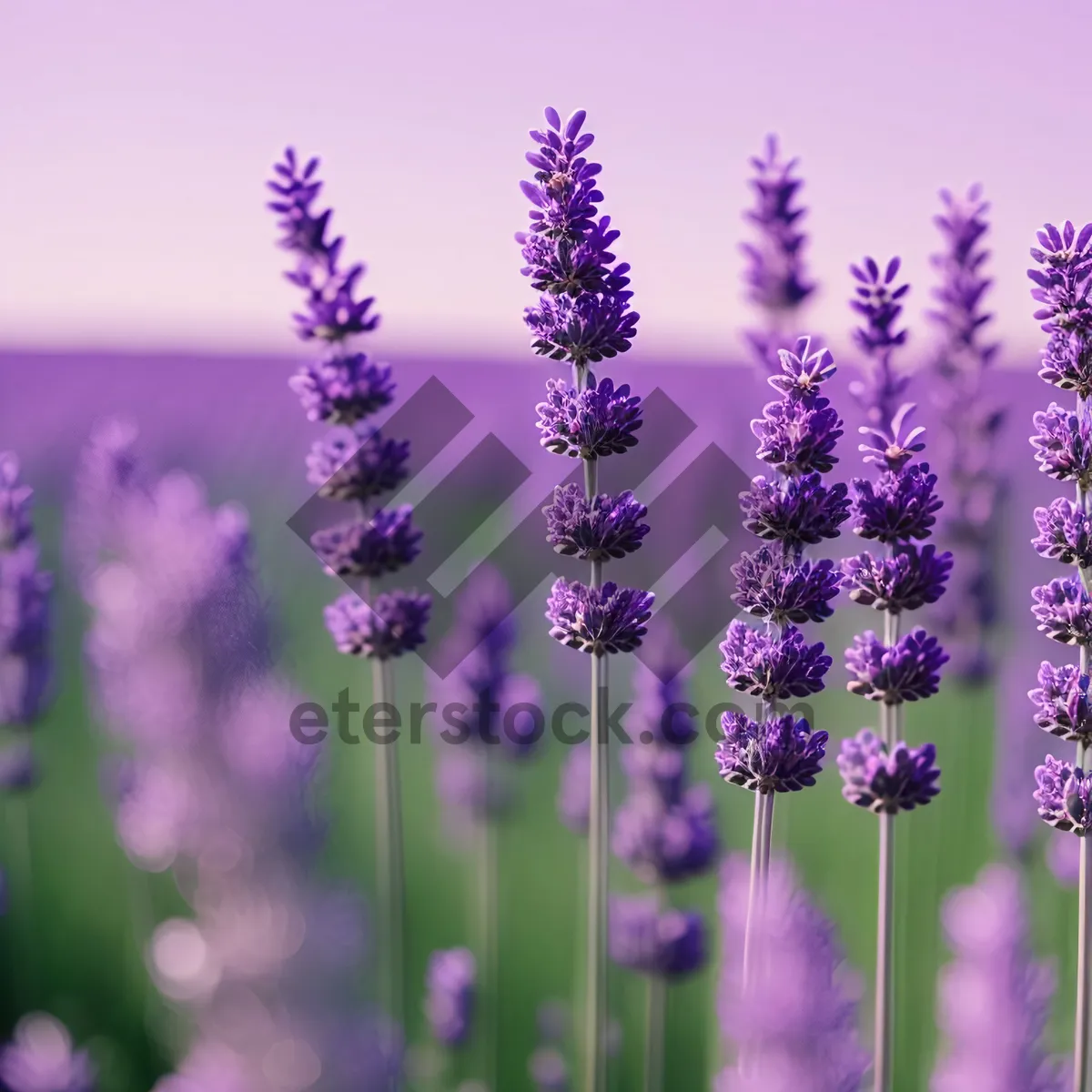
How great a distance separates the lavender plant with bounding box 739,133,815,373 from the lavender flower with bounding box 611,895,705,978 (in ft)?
4.78

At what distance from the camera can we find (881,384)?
1933 mm

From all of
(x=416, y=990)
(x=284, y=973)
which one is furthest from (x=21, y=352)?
(x=284, y=973)

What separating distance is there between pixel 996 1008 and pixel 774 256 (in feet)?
6.55

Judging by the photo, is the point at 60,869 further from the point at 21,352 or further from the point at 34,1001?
the point at 21,352

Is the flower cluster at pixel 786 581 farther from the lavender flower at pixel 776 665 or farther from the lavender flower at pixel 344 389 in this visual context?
the lavender flower at pixel 344 389

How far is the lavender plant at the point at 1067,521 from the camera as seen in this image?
1.65 meters

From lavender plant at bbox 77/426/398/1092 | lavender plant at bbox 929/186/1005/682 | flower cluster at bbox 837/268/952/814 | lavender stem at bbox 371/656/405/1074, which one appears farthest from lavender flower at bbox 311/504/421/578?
lavender plant at bbox 929/186/1005/682

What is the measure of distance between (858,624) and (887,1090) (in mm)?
3606

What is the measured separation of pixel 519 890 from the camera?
374 centimetres

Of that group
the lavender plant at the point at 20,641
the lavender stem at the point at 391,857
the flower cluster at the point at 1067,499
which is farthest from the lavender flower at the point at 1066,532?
the lavender plant at the point at 20,641

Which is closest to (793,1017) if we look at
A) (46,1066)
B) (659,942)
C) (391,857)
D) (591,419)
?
(591,419)

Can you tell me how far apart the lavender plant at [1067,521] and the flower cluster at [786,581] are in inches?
13.4

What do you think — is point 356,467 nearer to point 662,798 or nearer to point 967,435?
point 662,798

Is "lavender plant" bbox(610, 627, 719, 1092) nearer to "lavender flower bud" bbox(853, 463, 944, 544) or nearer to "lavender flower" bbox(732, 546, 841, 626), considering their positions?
"lavender flower" bbox(732, 546, 841, 626)
